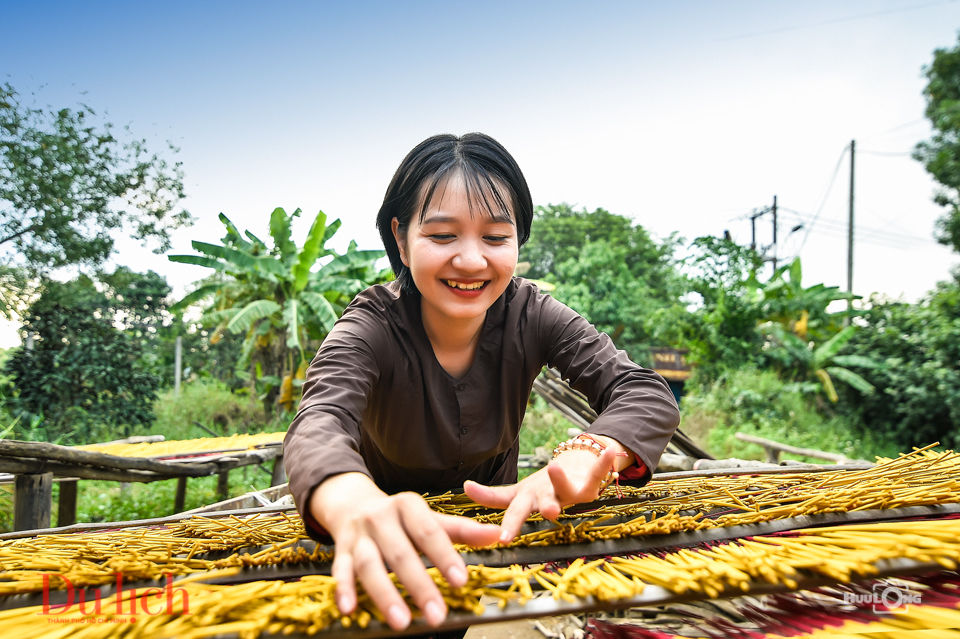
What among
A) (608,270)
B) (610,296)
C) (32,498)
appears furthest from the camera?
(608,270)

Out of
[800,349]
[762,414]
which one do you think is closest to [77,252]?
[762,414]

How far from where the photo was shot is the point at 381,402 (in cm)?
163

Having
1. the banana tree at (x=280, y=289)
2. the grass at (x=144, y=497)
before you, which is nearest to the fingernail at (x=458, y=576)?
the grass at (x=144, y=497)

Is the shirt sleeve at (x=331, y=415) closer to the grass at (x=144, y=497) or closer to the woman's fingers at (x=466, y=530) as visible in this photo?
the woman's fingers at (x=466, y=530)

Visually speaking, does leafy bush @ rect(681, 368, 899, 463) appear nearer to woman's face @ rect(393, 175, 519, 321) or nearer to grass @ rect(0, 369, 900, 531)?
grass @ rect(0, 369, 900, 531)

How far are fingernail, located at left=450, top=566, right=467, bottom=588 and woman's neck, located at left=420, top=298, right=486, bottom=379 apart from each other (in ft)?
3.24

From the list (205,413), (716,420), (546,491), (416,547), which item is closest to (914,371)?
(716,420)

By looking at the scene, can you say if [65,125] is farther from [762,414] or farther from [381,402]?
[762,414]

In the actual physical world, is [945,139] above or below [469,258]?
above

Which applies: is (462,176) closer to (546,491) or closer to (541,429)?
(546,491)

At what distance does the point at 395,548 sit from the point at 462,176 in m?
1.04

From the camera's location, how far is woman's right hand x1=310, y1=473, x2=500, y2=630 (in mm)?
621

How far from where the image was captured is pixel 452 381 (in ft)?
5.44

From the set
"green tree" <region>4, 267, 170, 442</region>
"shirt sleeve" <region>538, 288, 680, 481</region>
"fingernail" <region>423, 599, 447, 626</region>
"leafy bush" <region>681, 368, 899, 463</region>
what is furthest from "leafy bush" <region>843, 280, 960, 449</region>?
"green tree" <region>4, 267, 170, 442</region>
